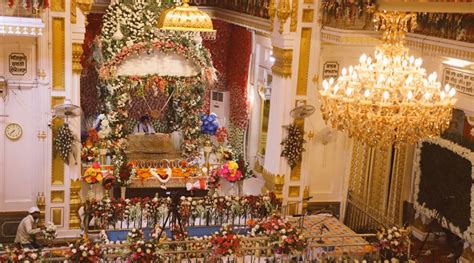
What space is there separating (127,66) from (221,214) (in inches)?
164

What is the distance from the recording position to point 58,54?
13.2m

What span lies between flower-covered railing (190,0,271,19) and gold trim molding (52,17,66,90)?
4.36 metres

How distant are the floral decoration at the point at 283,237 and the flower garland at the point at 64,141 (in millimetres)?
4154

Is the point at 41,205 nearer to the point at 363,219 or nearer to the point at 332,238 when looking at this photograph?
the point at 332,238

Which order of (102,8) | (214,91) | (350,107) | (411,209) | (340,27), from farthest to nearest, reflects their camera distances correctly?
(214,91)
(102,8)
(411,209)
(340,27)
(350,107)

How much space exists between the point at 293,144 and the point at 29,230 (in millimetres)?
5369

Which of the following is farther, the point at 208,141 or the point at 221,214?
the point at 208,141

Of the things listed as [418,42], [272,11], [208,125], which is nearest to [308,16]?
[272,11]

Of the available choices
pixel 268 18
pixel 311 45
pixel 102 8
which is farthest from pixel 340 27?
pixel 102 8

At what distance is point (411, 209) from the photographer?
15492 millimetres

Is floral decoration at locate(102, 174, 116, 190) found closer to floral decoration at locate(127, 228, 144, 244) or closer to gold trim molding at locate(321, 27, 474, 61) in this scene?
floral decoration at locate(127, 228, 144, 244)

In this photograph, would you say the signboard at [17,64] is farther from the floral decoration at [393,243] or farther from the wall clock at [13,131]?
the floral decoration at [393,243]

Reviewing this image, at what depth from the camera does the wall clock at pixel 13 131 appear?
1345 cm

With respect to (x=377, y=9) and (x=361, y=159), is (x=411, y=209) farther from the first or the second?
(x=377, y=9)
